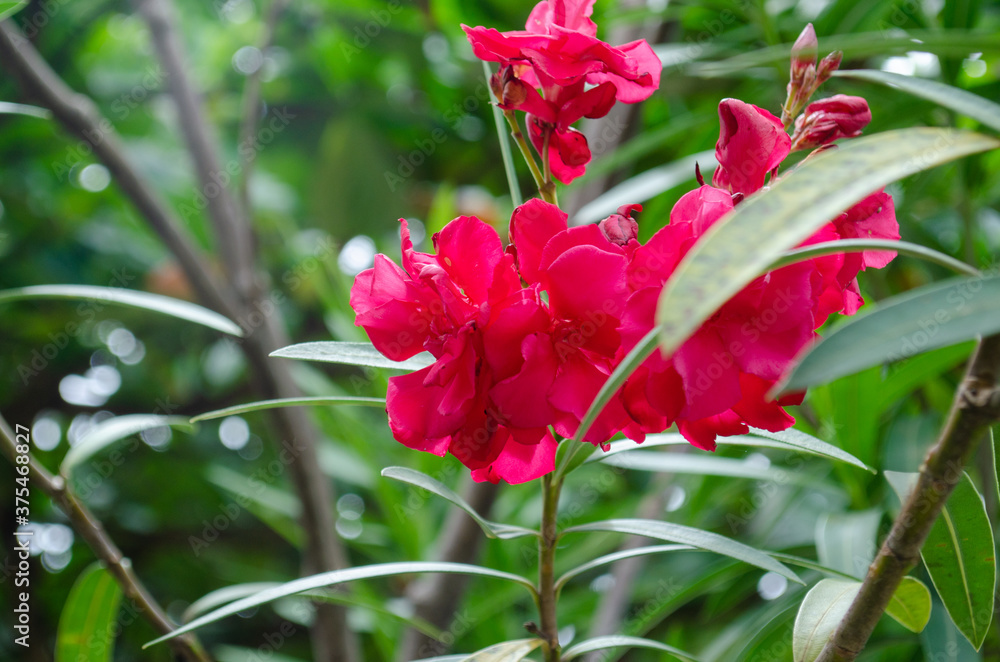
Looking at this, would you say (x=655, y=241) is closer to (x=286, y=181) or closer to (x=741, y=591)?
(x=741, y=591)

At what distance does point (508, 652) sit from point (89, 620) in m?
0.42

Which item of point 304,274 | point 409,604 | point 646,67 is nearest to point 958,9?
point 646,67

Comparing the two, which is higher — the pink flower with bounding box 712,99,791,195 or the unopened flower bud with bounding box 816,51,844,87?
the unopened flower bud with bounding box 816,51,844,87

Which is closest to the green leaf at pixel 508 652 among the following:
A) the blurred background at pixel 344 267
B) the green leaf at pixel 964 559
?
the green leaf at pixel 964 559

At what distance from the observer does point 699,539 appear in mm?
470

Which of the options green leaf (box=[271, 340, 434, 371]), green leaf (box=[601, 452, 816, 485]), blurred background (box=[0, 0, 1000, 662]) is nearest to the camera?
green leaf (box=[271, 340, 434, 371])

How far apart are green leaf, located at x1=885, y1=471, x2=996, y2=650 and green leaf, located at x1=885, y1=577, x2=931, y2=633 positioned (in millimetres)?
12

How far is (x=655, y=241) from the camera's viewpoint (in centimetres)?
36

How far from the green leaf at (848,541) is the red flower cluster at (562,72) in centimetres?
44

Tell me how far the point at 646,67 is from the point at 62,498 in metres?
0.52

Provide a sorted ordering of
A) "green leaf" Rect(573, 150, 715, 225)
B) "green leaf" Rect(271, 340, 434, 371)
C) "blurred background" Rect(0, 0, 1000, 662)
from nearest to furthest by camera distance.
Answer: "green leaf" Rect(271, 340, 434, 371) → "green leaf" Rect(573, 150, 715, 225) → "blurred background" Rect(0, 0, 1000, 662)

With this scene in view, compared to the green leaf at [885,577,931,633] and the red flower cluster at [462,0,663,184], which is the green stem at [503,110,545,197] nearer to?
the red flower cluster at [462,0,663,184]

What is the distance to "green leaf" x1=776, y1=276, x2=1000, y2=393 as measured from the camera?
25cm

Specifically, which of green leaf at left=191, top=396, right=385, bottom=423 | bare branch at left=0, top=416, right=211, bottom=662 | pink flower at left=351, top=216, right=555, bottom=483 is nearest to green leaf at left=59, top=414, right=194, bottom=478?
bare branch at left=0, top=416, right=211, bottom=662
